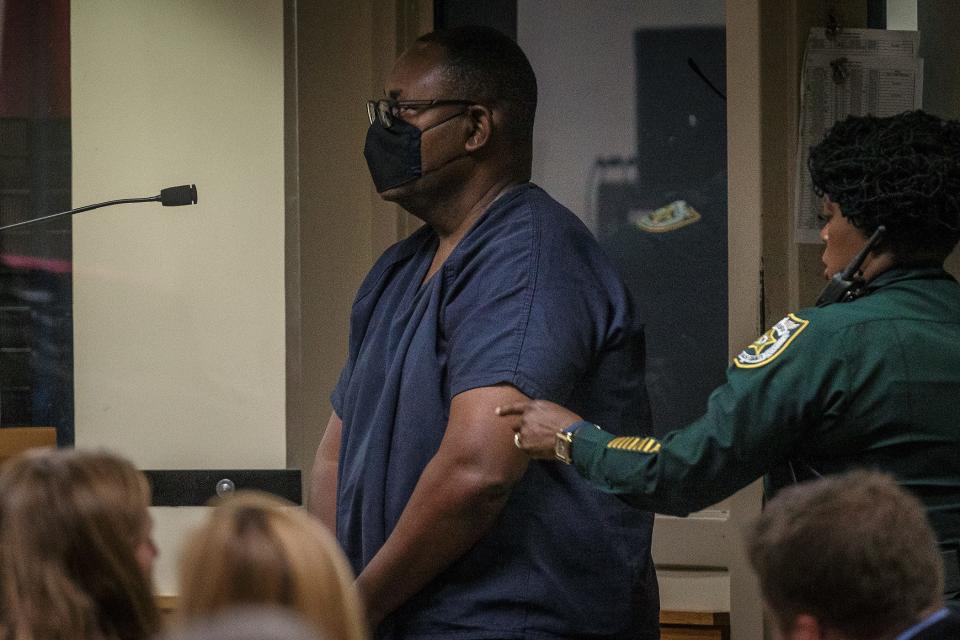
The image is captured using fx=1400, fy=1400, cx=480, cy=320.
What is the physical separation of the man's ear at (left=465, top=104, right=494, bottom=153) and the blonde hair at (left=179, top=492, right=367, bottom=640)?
4.36 feet

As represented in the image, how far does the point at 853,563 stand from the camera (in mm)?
1668

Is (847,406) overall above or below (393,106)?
below

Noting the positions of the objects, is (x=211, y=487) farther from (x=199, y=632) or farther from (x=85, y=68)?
(x=199, y=632)

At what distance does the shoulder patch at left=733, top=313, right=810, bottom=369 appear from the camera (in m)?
2.09

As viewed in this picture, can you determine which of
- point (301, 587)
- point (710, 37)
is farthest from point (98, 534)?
point (710, 37)

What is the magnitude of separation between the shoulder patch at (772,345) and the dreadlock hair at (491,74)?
0.79m

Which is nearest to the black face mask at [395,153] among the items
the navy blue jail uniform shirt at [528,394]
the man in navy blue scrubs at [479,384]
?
the man in navy blue scrubs at [479,384]

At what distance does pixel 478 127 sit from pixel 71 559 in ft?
4.21

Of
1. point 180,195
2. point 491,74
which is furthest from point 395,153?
point 180,195

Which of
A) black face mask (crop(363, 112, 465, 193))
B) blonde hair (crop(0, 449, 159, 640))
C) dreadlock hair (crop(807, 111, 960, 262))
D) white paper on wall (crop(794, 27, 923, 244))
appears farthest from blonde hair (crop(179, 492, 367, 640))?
white paper on wall (crop(794, 27, 923, 244))

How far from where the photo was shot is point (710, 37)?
375 centimetres

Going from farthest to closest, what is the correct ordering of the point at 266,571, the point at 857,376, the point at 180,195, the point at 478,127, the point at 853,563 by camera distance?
the point at 180,195 → the point at 478,127 → the point at 857,376 → the point at 853,563 → the point at 266,571

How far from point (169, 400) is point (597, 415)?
5.27 ft

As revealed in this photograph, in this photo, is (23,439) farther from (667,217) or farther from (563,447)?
(563,447)
